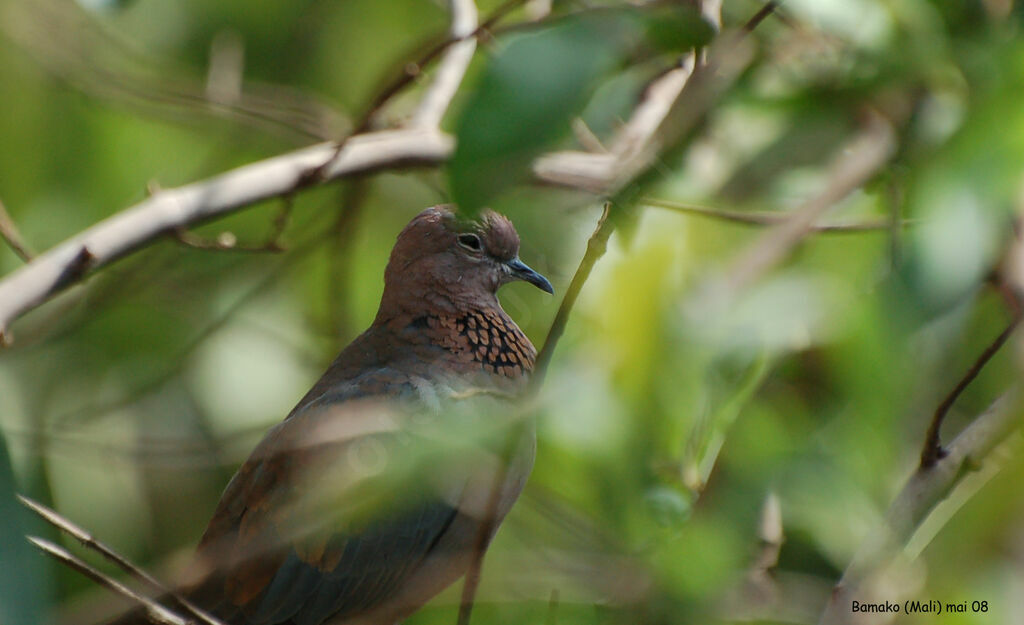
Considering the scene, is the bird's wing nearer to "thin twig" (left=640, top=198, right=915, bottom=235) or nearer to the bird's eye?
the bird's eye

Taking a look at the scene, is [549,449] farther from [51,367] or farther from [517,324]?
[51,367]

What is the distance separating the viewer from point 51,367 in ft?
13.2

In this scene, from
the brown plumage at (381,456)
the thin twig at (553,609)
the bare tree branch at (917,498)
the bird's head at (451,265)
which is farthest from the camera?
the bird's head at (451,265)

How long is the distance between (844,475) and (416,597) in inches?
60.9

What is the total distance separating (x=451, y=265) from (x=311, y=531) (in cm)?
82

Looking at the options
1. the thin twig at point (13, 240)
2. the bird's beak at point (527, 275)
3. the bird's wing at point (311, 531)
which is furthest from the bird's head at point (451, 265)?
the thin twig at point (13, 240)

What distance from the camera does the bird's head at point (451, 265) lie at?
303 centimetres

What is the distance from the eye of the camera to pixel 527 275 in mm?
3064

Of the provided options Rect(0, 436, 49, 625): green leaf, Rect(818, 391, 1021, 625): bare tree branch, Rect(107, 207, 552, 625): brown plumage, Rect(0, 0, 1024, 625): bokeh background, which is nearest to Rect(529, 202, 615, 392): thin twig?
Rect(0, 0, 1024, 625): bokeh background

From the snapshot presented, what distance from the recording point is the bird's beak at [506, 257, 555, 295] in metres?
3.04

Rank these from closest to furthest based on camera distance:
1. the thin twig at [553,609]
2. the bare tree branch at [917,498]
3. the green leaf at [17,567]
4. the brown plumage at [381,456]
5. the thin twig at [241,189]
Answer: the green leaf at [17,567]
the bare tree branch at [917,498]
the thin twig at [553,609]
the thin twig at [241,189]
the brown plumage at [381,456]

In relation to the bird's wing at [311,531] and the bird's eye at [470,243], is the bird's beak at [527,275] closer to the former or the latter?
the bird's eye at [470,243]

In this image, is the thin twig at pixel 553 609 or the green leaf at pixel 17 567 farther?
the thin twig at pixel 553 609

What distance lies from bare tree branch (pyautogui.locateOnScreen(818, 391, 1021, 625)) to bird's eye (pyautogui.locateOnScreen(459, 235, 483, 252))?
1.67 metres
